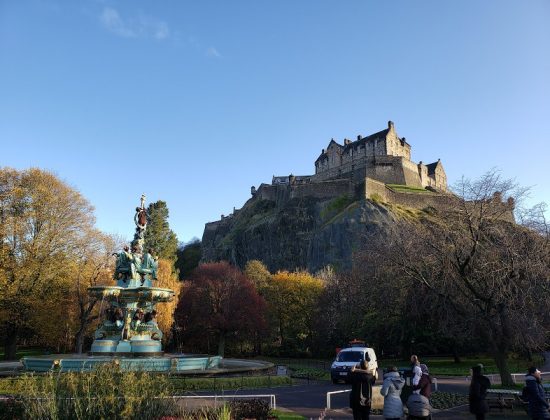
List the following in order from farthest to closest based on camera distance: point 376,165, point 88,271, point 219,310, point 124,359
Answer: point 376,165 < point 219,310 < point 88,271 < point 124,359

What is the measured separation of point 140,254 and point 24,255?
1367 centimetres

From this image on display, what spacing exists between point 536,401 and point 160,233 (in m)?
52.3

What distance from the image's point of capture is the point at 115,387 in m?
7.75

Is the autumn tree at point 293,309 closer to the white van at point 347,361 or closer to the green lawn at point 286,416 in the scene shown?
the white van at point 347,361

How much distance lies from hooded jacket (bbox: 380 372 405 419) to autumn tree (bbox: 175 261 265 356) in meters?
33.2

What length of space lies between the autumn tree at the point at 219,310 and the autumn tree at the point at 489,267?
24.5 meters

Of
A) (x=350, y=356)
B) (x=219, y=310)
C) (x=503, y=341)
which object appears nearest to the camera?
(x=503, y=341)

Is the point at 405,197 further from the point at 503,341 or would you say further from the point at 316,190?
the point at 503,341

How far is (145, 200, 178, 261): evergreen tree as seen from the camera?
5618 cm

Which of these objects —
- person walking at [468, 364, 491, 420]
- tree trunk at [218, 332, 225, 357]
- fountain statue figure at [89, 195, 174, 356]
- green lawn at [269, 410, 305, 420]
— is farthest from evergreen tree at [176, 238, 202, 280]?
person walking at [468, 364, 491, 420]

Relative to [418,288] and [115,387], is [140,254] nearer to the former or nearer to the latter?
[418,288]

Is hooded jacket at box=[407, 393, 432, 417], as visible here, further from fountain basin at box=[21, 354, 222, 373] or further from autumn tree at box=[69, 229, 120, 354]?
autumn tree at box=[69, 229, 120, 354]

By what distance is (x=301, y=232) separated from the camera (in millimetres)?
82438

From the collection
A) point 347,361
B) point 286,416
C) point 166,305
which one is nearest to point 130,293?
point 347,361
